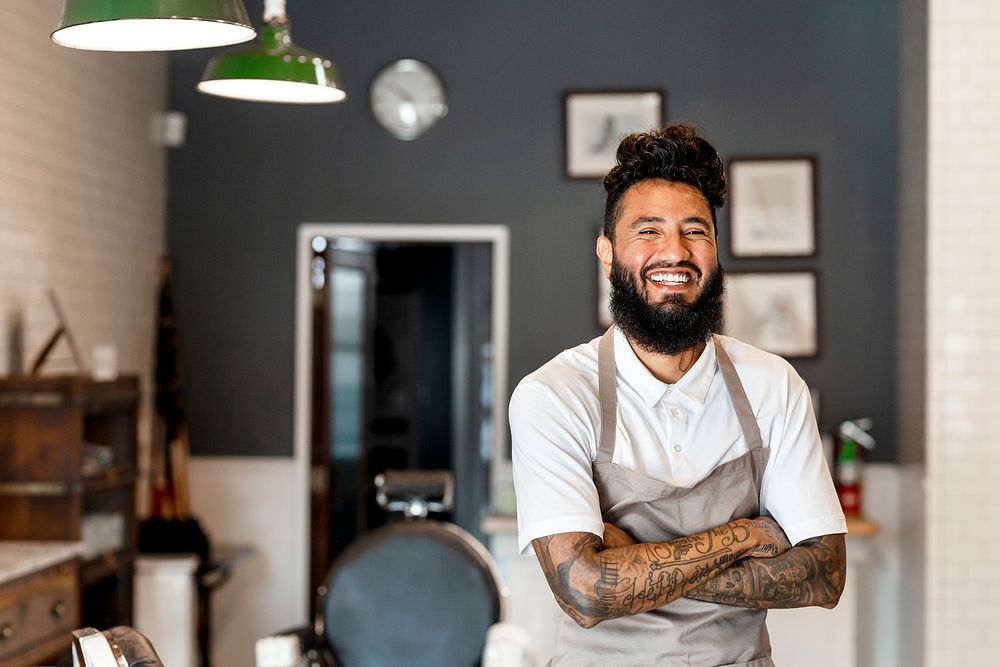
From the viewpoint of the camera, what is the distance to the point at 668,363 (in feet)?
7.06

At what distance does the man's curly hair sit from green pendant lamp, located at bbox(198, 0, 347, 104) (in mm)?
1620

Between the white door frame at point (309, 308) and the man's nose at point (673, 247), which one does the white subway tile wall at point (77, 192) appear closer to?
the white door frame at point (309, 308)

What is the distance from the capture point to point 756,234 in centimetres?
578

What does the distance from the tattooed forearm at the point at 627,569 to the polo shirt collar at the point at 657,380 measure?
0.78 feet

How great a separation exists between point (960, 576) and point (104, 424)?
3325 mm

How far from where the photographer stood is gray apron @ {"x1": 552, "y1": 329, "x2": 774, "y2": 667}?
204 cm

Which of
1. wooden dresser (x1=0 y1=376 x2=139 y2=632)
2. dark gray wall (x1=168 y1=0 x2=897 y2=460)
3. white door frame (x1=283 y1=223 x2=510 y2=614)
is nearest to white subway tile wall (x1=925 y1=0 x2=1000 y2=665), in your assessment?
dark gray wall (x1=168 y1=0 x2=897 y2=460)

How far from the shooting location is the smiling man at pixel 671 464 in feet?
6.60

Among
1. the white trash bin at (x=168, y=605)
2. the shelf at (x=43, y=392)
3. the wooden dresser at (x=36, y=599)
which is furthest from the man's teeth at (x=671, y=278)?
the white trash bin at (x=168, y=605)

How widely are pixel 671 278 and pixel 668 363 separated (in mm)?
183

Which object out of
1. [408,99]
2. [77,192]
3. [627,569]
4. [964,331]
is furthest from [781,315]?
[627,569]

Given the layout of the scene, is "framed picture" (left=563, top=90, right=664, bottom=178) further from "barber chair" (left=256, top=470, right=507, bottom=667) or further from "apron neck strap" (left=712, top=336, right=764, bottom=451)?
"apron neck strap" (left=712, top=336, right=764, bottom=451)

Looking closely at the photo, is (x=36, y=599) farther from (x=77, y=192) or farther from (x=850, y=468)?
(x=850, y=468)

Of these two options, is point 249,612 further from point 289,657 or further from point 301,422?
point 289,657
